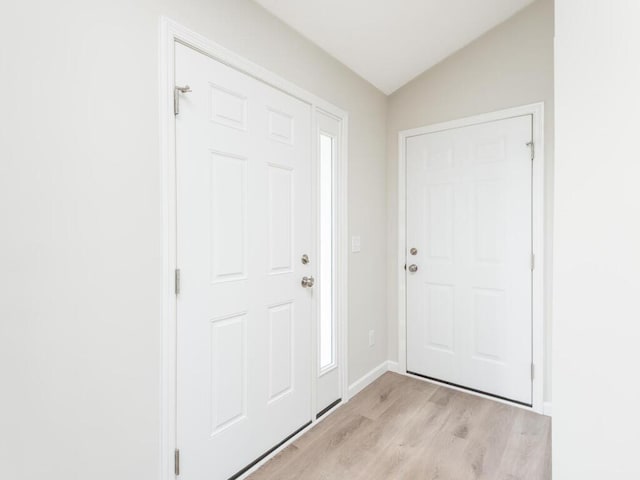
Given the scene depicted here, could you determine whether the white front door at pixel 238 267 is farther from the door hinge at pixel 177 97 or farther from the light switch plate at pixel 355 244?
the light switch plate at pixel 355 244

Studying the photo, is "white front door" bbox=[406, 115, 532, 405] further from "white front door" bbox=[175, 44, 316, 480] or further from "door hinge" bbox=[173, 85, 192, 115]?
"door hinge" bbox=[173, 85, 192, 115]

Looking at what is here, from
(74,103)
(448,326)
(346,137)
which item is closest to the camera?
(74,103)

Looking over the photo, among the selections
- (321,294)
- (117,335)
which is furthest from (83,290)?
(321,294)

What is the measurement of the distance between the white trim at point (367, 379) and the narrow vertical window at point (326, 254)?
0.36 meters

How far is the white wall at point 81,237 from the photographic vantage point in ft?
3.41

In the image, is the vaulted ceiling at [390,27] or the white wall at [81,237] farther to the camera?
the vaulted ceiling at [390,27]

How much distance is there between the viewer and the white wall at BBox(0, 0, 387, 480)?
3.41 ft

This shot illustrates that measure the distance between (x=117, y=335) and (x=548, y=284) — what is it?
2.49 m

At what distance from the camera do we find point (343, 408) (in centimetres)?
241

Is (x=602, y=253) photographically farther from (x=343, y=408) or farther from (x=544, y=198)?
(x=343, y=408)

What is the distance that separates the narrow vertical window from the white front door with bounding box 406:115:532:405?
86 centimetres

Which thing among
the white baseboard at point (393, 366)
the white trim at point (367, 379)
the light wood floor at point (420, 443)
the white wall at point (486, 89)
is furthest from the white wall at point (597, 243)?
the white baseboard at point (393, 366)

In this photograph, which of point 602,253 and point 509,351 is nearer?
point 602,253

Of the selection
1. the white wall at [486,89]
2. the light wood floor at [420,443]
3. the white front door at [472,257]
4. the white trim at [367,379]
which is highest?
the white wall at [486,89]
